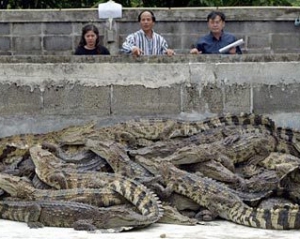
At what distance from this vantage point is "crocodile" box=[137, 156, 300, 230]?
25.4 ft

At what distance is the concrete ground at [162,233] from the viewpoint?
7422 mm

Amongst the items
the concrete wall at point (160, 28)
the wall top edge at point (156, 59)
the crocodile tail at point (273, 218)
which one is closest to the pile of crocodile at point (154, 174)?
the crocodile tail at point (273, 218)

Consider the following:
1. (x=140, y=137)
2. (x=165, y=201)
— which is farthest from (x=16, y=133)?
(x=165, y=201)

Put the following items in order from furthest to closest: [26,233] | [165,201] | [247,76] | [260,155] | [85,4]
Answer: [85,4]
[247,76]
[260,155]
[165,201]
[26,233]

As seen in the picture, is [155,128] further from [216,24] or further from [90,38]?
[216,24]

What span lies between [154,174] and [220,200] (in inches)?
26.2

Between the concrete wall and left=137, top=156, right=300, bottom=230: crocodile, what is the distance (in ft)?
17.2

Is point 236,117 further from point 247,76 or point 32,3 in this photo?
point 32,3

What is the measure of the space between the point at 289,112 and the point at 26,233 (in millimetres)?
3287

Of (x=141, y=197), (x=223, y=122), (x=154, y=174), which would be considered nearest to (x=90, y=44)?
(x=223, y=122)

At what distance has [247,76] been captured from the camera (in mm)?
9602

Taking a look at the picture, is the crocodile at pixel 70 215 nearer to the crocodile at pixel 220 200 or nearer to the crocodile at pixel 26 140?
the crocodile at pixel 220 200

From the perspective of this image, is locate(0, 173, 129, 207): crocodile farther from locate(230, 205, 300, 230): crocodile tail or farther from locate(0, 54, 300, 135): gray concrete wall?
locate(0, 54, 300, 135): gray concrete wall

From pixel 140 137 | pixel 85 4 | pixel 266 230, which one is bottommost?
pixel 266 230
